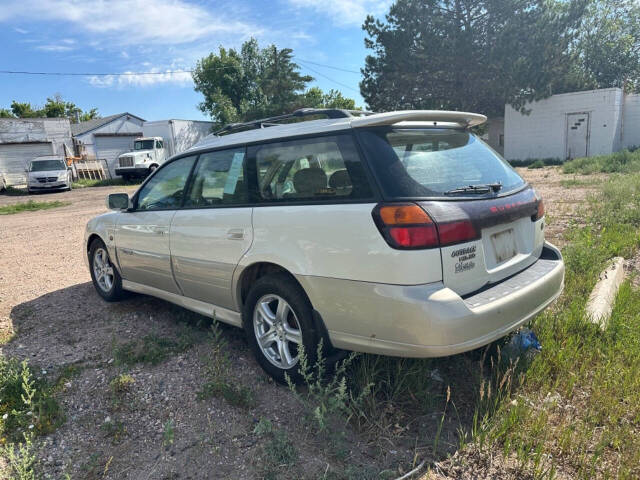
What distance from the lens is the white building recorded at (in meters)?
22.6

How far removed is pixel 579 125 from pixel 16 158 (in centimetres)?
3384

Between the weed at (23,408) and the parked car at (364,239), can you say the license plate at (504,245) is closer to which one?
the parked car at (364,239)

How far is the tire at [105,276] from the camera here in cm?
502

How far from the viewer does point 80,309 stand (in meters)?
5.03

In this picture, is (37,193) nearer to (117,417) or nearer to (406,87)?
(406,87)

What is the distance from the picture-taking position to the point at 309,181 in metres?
3.01

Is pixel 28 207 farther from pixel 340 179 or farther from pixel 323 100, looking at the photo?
pixel 323 100

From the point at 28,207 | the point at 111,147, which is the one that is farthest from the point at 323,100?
the point at 28,207

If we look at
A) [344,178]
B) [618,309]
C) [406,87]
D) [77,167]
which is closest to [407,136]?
[344,178]

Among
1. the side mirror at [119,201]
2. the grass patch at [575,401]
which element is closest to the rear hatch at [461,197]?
the grass patch at [575,401]

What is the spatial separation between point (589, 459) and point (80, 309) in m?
4.82

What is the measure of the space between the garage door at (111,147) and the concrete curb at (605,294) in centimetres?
3479

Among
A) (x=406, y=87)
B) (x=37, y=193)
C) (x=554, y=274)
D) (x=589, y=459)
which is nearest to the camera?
(x=589, y=459)

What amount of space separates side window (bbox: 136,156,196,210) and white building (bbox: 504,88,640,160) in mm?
24287
